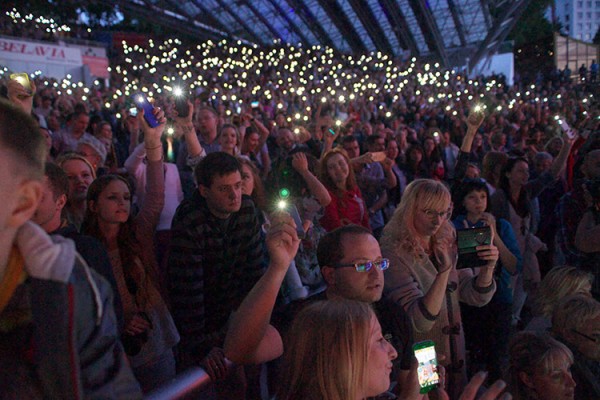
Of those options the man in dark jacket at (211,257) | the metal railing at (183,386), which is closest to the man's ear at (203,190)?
the man in dark jacket at (211,257)

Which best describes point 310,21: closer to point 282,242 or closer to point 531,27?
point 531,27

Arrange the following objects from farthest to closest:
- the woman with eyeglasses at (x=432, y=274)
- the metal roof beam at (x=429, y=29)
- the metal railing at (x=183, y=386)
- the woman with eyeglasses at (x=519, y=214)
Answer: the metal roof beam at (x=429, y=29)
the woman with eyeglasses at (x=519, y=214)
the woman with eyeglasses at (x=432, y=274)
the metal railing at (x=183, y=386)

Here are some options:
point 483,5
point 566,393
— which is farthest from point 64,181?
point 483,5

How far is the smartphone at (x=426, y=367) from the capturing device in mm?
1933

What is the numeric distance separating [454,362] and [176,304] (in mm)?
1321

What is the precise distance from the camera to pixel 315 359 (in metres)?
1.53

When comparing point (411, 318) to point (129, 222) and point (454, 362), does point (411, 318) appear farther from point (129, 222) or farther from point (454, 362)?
point (129, 222)

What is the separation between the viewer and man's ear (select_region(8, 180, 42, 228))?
36.9 inches

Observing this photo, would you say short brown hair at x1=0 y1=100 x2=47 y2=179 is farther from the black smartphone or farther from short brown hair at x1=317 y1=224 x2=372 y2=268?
the black smartphone

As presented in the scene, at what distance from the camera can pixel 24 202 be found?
3.12 feet

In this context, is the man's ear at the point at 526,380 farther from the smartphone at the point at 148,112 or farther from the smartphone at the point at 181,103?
the smartphone at the point at 181,103

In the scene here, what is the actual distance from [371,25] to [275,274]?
41941 mm

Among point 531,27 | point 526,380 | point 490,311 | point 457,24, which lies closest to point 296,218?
point 526,380

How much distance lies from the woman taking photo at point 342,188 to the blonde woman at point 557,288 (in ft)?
4.68
